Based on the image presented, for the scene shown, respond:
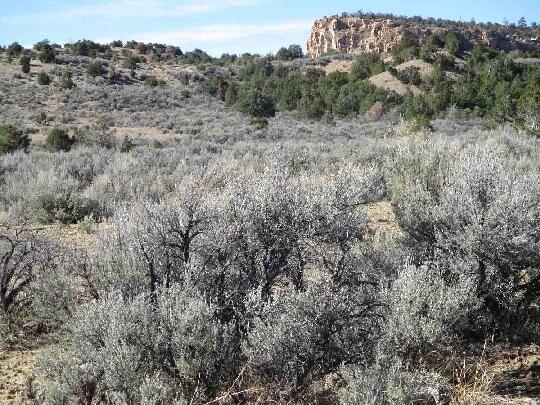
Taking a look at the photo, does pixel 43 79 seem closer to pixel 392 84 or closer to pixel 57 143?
pixel 57 143

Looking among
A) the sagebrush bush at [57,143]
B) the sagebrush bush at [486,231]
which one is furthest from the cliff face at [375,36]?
the sagebrush bush at [486,231]

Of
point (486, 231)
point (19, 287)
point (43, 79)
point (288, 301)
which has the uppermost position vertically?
point (43, 79)

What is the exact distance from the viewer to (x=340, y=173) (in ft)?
17.0

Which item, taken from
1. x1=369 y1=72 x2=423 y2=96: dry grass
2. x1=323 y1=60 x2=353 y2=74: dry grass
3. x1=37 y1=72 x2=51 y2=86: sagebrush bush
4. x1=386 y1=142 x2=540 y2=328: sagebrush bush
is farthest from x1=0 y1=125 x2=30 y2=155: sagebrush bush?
x1=323 y1=60 x2=353 y2=74: dry grass

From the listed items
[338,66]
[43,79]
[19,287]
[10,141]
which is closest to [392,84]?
[338,66]

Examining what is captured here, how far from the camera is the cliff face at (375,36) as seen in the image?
259 feet

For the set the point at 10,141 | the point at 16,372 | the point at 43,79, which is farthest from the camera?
the point at 43,79

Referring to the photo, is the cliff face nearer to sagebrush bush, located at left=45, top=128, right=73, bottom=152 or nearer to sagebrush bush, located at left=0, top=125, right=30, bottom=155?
sagebrush bush, located at left=45, top=128, right=73, bottom=152

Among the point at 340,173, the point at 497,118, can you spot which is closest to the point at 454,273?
the point at 340,173

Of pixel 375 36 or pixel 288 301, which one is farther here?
pixel 375 36

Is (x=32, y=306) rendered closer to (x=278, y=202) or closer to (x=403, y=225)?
(x=278, y=202)

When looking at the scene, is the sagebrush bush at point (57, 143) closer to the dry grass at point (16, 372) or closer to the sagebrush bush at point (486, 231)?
the dry grass at point (16, 372)

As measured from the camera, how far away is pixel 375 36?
288 ft

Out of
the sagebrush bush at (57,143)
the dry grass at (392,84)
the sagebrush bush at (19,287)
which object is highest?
the dry grass at (392,84)
